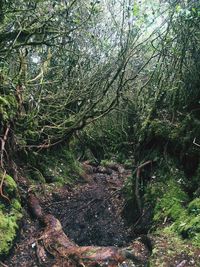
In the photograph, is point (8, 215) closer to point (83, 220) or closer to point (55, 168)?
point (83, 220)

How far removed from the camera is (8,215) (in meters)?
5.48

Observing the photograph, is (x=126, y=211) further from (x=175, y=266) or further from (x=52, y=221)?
(x=175, y=266)

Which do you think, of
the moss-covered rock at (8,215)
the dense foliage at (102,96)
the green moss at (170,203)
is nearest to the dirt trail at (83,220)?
the moss-covered rock at (8,215)

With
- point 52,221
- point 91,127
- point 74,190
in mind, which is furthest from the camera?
point 91,127

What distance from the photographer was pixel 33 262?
16.4ft

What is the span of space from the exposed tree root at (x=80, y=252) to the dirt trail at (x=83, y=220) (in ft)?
0.20

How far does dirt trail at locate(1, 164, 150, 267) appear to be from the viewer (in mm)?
5207

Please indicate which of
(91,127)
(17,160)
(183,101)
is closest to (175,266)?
(183,101)

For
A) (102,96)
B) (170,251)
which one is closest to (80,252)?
(170,251)

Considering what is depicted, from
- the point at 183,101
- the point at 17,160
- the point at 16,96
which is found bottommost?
the point at 17,160

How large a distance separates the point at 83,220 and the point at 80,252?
2.21 metres

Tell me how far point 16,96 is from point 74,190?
9.63ft

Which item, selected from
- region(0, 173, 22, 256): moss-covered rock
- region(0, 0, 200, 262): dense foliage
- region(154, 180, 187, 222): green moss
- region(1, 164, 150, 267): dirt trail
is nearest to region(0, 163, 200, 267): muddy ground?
region(1, 164, 150, 267): dirt trail

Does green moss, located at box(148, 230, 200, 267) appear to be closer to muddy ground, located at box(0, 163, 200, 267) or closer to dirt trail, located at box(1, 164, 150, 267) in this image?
muddy ground, located at box(0, 163, 200, 267)
